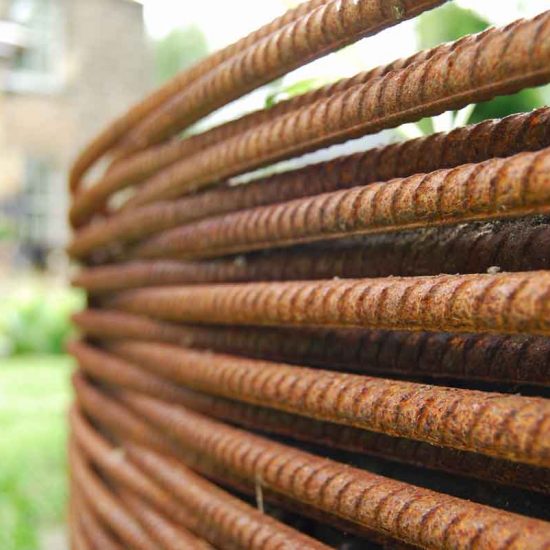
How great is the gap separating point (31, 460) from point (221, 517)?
11.5ft

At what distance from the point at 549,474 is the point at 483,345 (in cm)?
13

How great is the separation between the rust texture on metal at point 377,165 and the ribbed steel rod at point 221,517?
0.36m

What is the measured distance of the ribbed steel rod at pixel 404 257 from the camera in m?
0.71

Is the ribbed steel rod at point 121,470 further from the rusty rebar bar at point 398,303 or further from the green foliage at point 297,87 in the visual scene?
the green foliage at point 297,87

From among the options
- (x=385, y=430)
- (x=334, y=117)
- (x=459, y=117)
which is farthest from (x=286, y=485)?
(x=459, y=117)

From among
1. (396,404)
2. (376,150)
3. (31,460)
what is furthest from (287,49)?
(31,460)

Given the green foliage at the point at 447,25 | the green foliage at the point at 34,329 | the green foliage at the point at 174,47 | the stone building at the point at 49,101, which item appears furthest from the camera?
the green foliage at the point at 174,47

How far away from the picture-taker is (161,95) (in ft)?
4.17

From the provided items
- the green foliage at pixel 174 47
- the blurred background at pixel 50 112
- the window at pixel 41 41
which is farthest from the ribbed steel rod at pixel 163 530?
the green foliage at pixel 174 47

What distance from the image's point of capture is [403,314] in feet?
2.27

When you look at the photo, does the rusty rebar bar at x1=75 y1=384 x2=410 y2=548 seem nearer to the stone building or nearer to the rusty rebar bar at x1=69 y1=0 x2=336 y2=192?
the rusty rebar bar at x1=69 y1=0 x2=336 y2=192

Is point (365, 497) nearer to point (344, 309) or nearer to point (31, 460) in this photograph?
point (344, 309)

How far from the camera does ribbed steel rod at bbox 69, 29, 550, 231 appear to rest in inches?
27.9

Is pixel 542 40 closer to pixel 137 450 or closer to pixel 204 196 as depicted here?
pixel 204 196
